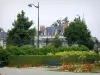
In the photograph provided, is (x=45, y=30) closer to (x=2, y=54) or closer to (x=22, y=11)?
(x=22, y=11)

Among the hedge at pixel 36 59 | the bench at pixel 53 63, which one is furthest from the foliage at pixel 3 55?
the bench at pixel 53 63

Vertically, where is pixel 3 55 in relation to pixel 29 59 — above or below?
above

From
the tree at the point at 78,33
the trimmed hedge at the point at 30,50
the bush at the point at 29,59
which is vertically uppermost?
the tree at the point at 78,33

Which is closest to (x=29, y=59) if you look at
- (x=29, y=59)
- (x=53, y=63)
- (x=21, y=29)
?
(x=29, y=59)

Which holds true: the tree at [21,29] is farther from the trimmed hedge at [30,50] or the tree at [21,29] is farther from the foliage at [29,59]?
the foliage at [29,59]

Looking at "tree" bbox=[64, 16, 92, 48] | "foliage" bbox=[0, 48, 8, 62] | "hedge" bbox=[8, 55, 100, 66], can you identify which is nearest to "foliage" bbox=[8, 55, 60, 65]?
"hedge" bbox=[8, 55, 100, 66]

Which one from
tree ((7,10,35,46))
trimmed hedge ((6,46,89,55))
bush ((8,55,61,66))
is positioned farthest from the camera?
tree ((7,10,35,46))

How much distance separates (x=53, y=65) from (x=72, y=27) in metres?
35.1

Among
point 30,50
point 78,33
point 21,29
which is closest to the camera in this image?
point 30,50

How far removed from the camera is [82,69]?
85.0ft

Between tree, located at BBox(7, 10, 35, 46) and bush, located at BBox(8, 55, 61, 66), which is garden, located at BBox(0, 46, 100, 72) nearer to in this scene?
bush, located at BBox(8, 55, 61, 66)

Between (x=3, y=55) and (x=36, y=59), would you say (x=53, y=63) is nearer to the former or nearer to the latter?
(x=36, y=59)

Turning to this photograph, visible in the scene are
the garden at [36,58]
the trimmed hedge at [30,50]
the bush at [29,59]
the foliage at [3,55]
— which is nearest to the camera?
the foliage at [3,55]

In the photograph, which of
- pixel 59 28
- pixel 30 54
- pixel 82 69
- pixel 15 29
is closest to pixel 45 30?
pixel 59 28
